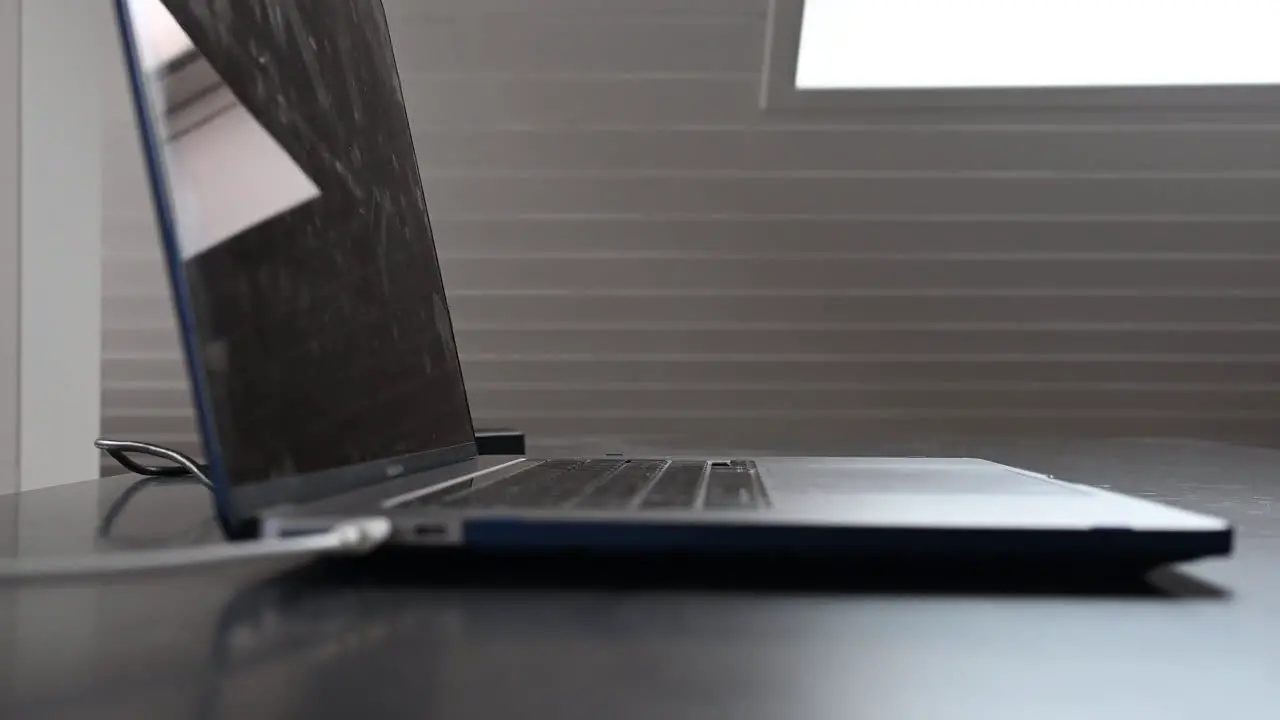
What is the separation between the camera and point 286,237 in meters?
0.46

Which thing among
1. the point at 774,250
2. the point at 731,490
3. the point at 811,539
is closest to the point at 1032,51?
the point at 774,250

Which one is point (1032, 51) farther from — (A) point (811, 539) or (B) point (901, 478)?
(A) point (811, 539)

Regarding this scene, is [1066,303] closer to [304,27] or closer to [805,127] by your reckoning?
[805,127]

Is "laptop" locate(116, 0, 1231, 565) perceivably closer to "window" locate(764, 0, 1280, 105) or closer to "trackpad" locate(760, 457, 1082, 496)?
"trackpad" locate(760, 457, 1082, 496)

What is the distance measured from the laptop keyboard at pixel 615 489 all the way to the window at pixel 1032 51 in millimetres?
1826

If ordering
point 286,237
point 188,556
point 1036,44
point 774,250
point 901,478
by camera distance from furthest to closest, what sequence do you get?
point 774,250 < point 1036,44 < point 901,478 < point 286,237 < point 188,556

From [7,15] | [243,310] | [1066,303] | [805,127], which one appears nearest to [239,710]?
[243,310]

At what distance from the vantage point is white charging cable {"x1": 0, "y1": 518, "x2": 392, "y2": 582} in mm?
279

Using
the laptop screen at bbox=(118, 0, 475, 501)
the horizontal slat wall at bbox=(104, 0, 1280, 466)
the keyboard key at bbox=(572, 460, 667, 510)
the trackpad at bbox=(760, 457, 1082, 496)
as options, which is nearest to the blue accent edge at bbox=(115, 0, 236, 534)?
the laptop screen at bbox=(118, 0, 475, 501)

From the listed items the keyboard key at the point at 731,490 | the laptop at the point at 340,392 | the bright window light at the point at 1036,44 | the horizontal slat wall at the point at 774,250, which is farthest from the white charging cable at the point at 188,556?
the bright window light at the point at 1036,44

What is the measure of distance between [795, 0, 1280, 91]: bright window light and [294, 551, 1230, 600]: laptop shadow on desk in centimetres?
210

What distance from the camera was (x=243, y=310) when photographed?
400 mm

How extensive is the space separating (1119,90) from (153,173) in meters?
2.54

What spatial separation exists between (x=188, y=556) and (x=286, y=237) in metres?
0.21
